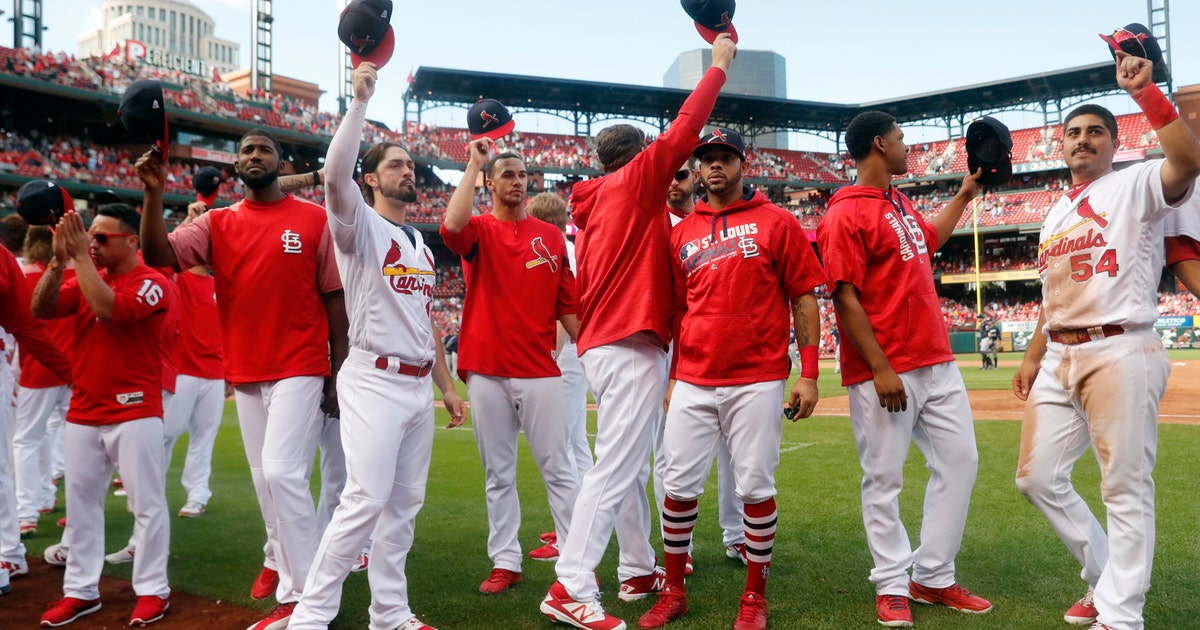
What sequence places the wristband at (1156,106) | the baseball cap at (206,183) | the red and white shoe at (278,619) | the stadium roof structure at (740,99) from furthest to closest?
the stadium roof structure at (740,99) < the baseball cap at (206,183) < the red and white shoe at (278,619) < the wristband at (1156,106)

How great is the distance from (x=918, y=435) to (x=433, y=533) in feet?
10.9

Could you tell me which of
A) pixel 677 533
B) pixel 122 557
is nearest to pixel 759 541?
pixel 677 533

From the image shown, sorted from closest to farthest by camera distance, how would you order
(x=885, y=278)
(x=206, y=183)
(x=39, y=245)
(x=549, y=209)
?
(x=885, y=278) → (x=206, y=183) → (x=549, y=209) → (x=39, y=245)

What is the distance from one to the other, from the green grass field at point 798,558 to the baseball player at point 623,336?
0.31 metres

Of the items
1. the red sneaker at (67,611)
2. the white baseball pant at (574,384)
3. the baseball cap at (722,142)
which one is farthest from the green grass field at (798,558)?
the baseball cap at (722,142)

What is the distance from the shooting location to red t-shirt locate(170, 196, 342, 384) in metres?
3.86

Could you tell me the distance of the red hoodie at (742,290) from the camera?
11.9 feet

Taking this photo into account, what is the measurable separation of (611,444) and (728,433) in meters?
0.53

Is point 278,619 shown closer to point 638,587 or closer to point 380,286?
point 380,286

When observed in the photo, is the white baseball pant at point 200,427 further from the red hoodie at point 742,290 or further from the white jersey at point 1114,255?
the white jersey at point 1114,255

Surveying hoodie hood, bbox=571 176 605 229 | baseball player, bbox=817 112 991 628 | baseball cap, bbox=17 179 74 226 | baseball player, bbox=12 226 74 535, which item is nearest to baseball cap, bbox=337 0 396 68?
hoodie hood, bbox=571 176 605 229

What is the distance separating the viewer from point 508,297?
450cm

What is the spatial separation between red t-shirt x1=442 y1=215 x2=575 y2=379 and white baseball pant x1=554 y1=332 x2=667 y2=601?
0.60 m

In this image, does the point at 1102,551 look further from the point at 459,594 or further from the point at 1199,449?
the point at 1199,449
